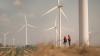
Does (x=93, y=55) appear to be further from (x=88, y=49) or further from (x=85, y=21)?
(x=85, y=21)

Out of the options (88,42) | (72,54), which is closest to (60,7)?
(88,42)

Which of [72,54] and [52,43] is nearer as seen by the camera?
[72,54]

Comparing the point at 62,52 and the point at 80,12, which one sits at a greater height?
the point at 80,12

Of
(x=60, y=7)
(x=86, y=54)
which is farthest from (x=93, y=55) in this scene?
(x=60, y=7)

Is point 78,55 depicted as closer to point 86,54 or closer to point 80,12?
point 86,54

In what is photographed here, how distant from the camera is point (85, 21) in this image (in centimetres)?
2144

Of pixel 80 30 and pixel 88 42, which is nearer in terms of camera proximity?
pixel 88 42

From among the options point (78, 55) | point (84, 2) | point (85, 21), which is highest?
point (84, 2)

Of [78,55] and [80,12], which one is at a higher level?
[80,12]

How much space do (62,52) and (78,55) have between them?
70 centimetres

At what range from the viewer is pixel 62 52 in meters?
11.5

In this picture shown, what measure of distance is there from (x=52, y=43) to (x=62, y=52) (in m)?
1.58

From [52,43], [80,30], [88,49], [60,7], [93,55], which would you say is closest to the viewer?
[93,55]

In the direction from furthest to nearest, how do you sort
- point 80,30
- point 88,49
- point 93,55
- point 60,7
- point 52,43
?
1. point 60,7
2. point 80,30
3. point 52,43
4. point 88,49
5. point 93,55
